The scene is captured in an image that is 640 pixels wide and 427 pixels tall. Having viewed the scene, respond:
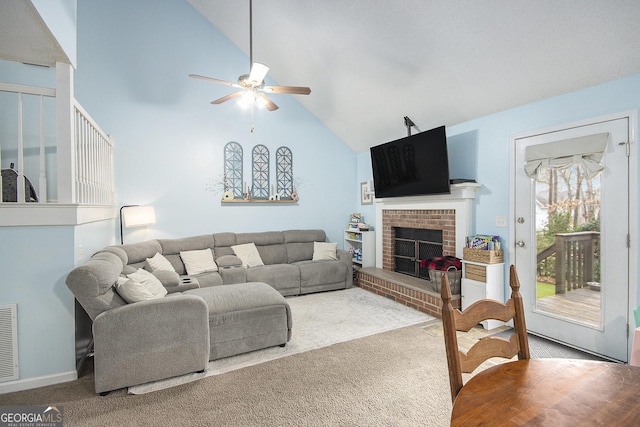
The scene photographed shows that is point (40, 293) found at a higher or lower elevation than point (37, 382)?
higher

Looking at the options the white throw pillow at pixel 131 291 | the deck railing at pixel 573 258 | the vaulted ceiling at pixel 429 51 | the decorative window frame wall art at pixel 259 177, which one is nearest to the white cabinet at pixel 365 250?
the decorative window frame wall art at pixel 259 177

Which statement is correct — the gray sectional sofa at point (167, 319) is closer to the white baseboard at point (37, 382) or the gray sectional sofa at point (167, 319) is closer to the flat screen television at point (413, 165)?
the white baseboard at point (37, 382)

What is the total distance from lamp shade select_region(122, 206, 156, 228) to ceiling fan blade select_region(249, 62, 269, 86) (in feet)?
7.72

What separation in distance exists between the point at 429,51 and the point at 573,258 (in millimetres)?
2445

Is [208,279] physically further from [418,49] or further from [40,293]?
[418,49]

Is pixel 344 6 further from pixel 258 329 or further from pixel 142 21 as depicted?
pixel 258 329

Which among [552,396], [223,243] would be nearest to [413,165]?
[223,243]

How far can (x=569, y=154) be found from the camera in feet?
9.11

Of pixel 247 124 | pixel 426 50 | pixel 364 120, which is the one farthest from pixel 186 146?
pixel 426 50

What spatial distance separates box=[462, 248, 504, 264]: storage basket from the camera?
3.28 m

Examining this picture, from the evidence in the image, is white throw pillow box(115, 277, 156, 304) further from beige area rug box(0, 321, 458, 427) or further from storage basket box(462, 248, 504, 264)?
storage basket box(462, 248, 504, 264)

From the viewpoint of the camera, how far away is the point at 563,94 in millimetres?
2857

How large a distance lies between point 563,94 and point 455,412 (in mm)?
3175

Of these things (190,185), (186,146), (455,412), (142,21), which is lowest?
(455,412)
